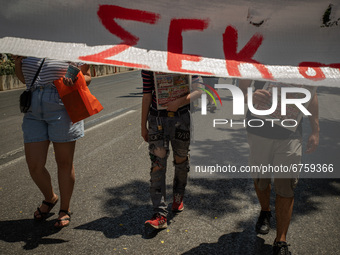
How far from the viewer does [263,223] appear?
10.2ft

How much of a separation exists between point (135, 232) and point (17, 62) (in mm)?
1885

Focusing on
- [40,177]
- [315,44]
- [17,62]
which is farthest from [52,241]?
[315,44]

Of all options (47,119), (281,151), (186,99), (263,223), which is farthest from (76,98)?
(263,223)

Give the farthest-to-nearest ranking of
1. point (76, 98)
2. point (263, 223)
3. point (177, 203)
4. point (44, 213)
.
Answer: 1. point (177, 203)
2. point (44, 213)
3. point (263, 223)
4. point (76, 98)

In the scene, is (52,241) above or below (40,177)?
below

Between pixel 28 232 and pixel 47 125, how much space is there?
3.43ft

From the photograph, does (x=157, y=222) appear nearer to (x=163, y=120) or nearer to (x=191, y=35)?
(x=163, y=120)

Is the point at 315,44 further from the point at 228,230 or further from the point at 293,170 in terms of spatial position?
the point at 228,230

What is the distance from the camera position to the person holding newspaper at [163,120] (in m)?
2.92

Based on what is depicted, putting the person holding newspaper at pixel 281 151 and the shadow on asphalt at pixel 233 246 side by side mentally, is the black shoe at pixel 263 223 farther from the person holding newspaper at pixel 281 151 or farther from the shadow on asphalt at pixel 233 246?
the person holding newspaper at pixel 281 151

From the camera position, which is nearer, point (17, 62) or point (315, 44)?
point (315, 44)

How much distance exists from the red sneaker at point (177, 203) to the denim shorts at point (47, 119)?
124 centimetres

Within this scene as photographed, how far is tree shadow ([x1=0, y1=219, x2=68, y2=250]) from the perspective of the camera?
2.97m

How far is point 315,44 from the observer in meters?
1.59
